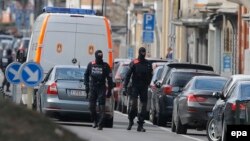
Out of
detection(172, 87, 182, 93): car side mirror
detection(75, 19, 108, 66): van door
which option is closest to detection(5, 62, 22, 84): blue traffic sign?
detection(75, 19, 108, 66): van door

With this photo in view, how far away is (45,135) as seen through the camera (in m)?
10.4

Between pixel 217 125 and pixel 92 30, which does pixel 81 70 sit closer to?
pixel 92 30

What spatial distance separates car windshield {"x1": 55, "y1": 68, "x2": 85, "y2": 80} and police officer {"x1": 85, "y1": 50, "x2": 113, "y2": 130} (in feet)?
4.85

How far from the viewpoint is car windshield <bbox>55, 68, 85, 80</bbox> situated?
27.3 m

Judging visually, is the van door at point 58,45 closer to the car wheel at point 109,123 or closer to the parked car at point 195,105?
the car wheel at point 109,123

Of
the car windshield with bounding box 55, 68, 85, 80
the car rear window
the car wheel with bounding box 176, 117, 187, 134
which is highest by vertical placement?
the car windshield with bounding box 55, 68, 85, 80

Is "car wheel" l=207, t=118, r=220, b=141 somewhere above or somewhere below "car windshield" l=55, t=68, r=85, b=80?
below

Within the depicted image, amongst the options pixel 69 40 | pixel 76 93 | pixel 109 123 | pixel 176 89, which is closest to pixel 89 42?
pixel 69 40

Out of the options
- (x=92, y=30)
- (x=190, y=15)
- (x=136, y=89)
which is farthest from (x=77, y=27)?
(x=190, y=15)

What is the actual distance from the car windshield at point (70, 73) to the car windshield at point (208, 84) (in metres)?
2.77

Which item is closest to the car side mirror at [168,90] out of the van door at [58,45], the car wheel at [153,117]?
the car wheel at [153,117]

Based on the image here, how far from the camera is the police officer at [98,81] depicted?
84.4 ft

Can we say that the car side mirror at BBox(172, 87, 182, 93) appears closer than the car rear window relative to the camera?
Yes

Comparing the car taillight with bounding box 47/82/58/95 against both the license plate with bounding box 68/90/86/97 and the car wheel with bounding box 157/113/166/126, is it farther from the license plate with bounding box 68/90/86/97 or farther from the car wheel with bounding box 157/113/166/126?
the car wheel with bounding box 157/113/166/126
